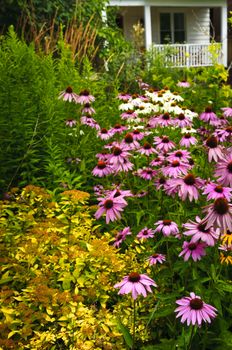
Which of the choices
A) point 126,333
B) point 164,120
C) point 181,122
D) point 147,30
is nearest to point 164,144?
point 164,120

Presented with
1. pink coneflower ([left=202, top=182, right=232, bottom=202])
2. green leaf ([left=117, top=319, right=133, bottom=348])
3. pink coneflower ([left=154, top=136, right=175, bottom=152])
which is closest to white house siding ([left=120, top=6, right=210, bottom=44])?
pink coneflower ([left=154, top=136, right=175, bottom=152])

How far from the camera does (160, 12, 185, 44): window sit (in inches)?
664


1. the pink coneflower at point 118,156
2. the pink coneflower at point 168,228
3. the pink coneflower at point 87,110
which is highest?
the pink coneflower at point 87,110

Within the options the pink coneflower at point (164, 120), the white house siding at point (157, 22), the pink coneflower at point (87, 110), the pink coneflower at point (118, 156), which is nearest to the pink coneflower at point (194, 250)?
the pink coneflower at point (118, 156)

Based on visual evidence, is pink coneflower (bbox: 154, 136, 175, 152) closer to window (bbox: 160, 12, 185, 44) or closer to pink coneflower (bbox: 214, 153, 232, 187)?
pink coneflower (bbox: 214, 153, 232, 187)

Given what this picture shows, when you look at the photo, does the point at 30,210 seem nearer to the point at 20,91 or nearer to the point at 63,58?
the point at 20,91

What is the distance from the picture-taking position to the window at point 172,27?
1688cm

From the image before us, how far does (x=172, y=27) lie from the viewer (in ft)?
55.6

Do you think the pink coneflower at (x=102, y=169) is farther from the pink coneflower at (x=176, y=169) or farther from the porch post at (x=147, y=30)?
the porch post at (x=147, y=30)

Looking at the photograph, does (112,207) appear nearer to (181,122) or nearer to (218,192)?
(218,192)

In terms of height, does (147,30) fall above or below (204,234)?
above

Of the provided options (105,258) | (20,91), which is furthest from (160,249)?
(20,91)

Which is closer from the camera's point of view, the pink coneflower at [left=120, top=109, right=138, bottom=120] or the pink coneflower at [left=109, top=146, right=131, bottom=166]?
the pink coneflower at [left=109, top=146, right=131, bottom=166]

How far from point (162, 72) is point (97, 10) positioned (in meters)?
2.37
